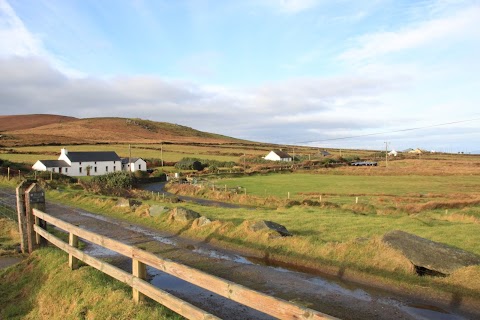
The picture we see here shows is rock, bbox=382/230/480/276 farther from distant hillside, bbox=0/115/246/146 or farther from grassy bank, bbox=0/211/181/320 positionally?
distant hillside, bbox=0/115/246/146

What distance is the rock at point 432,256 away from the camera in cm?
970

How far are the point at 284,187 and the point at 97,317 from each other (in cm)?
4442

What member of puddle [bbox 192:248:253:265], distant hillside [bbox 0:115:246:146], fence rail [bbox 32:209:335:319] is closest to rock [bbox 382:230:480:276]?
puddle [bbox 192:248:253:265]

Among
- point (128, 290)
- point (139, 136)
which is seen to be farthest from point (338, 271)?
point (139, 136)

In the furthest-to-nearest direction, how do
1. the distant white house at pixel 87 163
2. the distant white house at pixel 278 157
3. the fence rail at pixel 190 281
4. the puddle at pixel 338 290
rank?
the distant white house at pixel 278 157
the distant white house at pixel 87 163
the puddle at pixel 338 290
the fence rail at pixel 190 281

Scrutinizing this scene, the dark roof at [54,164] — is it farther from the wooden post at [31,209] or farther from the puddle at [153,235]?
the wooden post at [31,209]

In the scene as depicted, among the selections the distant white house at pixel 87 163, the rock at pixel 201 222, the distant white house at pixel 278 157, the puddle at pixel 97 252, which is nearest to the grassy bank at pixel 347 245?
the rock at pixel 201 222

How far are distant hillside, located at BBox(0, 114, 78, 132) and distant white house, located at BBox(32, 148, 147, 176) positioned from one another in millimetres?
87204

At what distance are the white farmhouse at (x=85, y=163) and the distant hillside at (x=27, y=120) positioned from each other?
87.2m

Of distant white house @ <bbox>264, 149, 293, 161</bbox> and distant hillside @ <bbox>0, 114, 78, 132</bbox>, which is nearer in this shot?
distant white house @ <bbox>264, 149, 293, 161</bbox>

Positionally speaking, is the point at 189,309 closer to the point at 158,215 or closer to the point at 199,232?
→ the point at 199,232

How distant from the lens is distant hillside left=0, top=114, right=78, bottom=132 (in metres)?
155

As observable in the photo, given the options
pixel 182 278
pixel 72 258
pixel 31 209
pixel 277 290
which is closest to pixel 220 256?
pixel 277 290

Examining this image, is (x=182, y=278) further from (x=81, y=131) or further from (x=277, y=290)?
(x=81, y=131)
